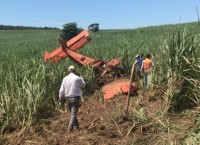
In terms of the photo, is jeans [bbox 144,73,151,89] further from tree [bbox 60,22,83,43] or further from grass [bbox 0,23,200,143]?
tree [bbox 60,22,83,43]

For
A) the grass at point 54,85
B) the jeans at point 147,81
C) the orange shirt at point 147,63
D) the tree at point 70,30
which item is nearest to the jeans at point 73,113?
the grass at point 54,85

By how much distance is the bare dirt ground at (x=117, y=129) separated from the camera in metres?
8.72

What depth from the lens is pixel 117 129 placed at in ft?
31.0

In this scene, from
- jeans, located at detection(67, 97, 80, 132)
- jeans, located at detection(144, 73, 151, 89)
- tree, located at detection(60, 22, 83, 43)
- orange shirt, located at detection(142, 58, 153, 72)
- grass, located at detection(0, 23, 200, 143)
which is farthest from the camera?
tree, located at detection(60, 22, 83, 43)

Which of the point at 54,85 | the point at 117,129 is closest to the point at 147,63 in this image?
the point at 54,85

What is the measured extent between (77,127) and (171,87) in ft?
6.90

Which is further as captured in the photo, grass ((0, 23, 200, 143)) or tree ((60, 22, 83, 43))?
tree ((60, 22, 83, 43))

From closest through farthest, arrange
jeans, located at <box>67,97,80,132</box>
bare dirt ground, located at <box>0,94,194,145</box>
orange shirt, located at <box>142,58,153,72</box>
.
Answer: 1. bare dirt ground, located at <box>0,94,194,145</box>
2. jeans, located at <box>67,97,80,132</box>
3. orange shirt, located at <box>142,58,153,72</box>

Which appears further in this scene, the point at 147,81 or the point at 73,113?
the point at 147,81

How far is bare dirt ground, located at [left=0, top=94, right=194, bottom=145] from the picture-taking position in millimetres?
8719

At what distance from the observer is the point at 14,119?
1051 cm

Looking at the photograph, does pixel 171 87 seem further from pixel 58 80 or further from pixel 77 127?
pixel 58 80

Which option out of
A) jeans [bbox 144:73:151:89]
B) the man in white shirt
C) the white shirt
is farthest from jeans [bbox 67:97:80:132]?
jeans [bbox 144:73:151:89]

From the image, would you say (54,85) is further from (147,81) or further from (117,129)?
(117,129)
